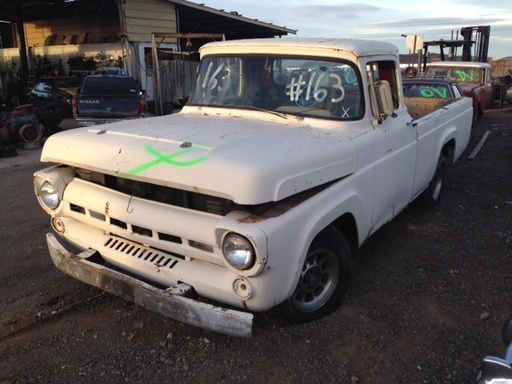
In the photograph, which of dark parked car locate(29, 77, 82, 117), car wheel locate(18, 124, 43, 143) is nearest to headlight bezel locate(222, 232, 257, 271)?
car wheel locate(18, 124, 43, 143)

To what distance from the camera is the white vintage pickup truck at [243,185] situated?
265cm

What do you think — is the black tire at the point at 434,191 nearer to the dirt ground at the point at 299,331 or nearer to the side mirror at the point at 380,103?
the dirt ground at the point at 299,331

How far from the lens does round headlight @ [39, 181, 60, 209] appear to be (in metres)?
3.42

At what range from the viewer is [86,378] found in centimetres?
281

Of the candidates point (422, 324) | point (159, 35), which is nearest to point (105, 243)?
point (422, 324)

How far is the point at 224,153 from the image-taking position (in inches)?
111

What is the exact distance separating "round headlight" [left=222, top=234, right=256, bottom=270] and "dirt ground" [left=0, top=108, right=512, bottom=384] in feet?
2.59

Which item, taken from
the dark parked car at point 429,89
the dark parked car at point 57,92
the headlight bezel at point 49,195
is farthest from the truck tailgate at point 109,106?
the headlight bezel at point 49,195

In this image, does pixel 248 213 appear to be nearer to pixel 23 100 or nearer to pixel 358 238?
pixel 358 238

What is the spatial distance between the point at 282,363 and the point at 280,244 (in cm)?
88

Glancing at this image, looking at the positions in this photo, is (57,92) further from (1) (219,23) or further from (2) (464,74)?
(2) (464,74)

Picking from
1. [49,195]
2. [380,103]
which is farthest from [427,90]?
[49,195]

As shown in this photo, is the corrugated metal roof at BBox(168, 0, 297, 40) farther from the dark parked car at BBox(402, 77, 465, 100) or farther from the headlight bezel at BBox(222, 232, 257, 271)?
the headlight bezel at BBox(222, 232, 257, 271)

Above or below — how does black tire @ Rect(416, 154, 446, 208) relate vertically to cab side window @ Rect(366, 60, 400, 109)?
below
